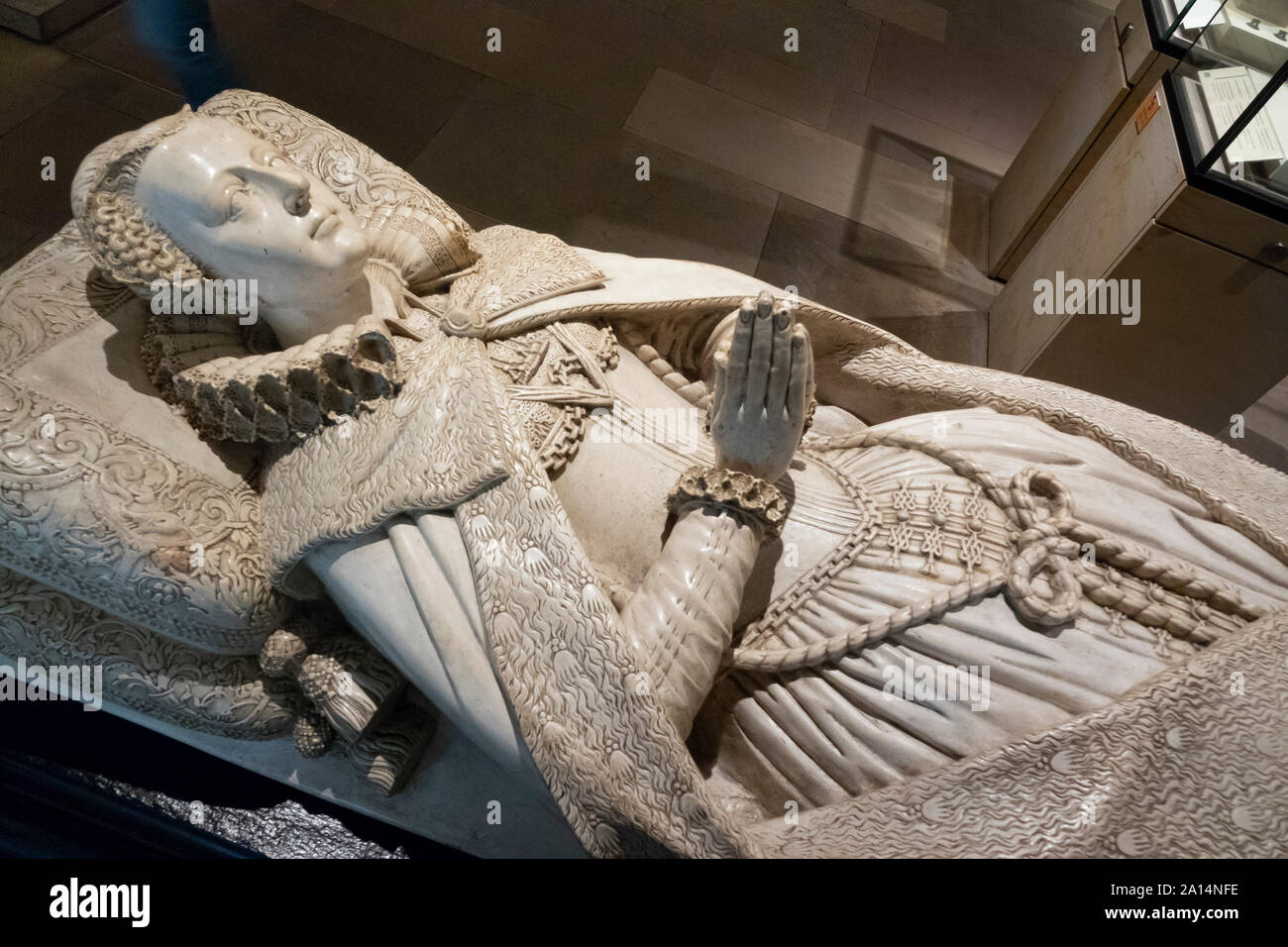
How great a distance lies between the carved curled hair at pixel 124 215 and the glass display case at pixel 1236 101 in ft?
Result: 9.89

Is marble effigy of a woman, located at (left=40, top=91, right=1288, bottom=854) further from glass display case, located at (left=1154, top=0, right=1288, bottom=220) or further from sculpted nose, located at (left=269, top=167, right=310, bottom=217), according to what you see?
glass display case, located at (left=1154, top=0, right=1288, bottom=220)

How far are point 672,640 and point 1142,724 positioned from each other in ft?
2.97

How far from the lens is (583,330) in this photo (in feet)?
6.77

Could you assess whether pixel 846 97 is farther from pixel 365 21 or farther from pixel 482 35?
pixel 365 21

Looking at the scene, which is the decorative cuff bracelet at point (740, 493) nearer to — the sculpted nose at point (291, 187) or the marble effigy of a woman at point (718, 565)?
the marble effigy of a woman at point (718, 565)

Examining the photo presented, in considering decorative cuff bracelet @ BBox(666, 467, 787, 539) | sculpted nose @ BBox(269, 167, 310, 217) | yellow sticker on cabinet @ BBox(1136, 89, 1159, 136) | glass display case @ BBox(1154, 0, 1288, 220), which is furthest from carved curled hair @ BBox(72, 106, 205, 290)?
yellow sticker on cabinet @ BBox(1136, 89, 1159, 136)

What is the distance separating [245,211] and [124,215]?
9.9 inches

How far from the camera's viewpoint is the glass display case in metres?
2.61

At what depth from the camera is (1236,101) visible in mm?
2764

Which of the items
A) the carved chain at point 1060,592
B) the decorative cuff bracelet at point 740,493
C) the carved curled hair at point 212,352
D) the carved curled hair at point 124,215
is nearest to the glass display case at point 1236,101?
the carved chain at point 1060,592

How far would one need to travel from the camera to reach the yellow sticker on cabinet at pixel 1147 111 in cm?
302

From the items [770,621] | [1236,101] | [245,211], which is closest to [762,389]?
[770,621]

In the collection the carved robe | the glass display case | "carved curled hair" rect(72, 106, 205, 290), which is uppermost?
the glass display case

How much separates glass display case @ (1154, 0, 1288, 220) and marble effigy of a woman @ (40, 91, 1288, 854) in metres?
1.19
